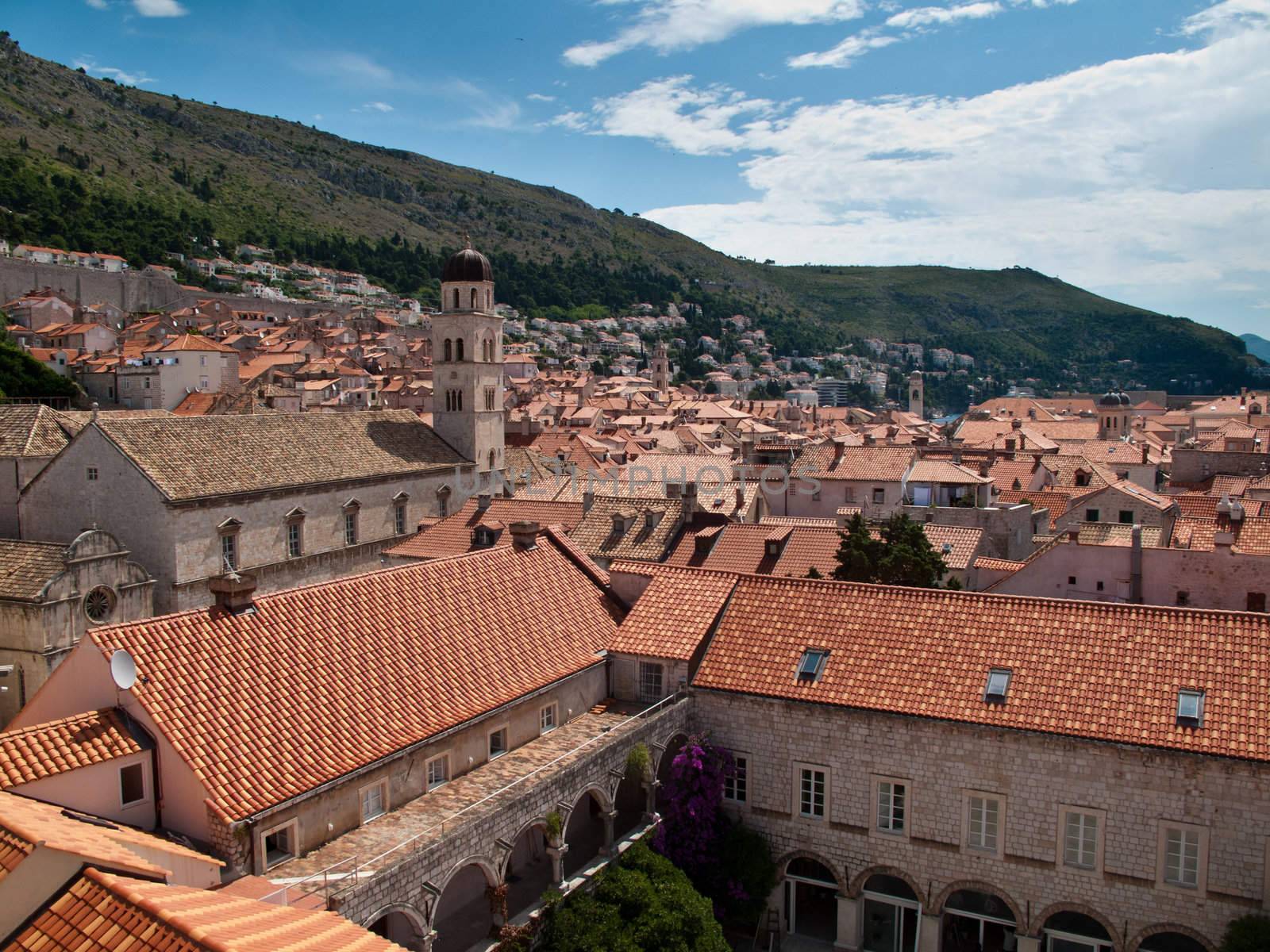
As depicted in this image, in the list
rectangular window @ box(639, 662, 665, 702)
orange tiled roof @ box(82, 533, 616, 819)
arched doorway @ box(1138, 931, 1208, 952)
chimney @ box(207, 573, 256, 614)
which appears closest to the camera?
orange tiled roof @ box(82, 533, 616, 819)

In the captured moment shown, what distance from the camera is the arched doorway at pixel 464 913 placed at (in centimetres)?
1761

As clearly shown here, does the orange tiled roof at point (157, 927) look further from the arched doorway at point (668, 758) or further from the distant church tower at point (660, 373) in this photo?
the distant church tower at point (660, 373)

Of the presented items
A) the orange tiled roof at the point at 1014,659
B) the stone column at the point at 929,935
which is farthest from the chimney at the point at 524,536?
the stone column at the point at 929,935

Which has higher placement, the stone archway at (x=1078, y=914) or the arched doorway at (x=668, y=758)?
the arched doorway at (x=668, y=758)

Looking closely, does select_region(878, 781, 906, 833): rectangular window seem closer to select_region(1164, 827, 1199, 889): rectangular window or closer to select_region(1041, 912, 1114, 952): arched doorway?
select_region(1041, 912, 1114, 952): arched doorway

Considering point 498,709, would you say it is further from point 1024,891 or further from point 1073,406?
point 1073,406

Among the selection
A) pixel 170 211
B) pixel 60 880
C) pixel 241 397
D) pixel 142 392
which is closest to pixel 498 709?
pixel 60 880

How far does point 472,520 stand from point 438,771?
65.7 ft

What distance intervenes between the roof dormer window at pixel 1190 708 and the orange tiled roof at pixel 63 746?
18.0m

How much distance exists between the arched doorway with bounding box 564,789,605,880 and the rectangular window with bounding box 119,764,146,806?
8.36m

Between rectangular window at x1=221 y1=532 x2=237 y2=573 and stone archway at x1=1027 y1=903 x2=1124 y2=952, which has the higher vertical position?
rectangular window at x1=221 y1=532 x2=237 y2=573

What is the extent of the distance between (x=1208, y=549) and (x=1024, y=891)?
18.2 metres

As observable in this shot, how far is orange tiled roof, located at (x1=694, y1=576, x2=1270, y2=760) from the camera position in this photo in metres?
18.0

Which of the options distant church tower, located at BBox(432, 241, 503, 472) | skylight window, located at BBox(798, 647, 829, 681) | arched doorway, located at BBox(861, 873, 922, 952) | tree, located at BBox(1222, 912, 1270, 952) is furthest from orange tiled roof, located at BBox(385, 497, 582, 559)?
tree, located at BBox(1222, 912, 1270, 952)
